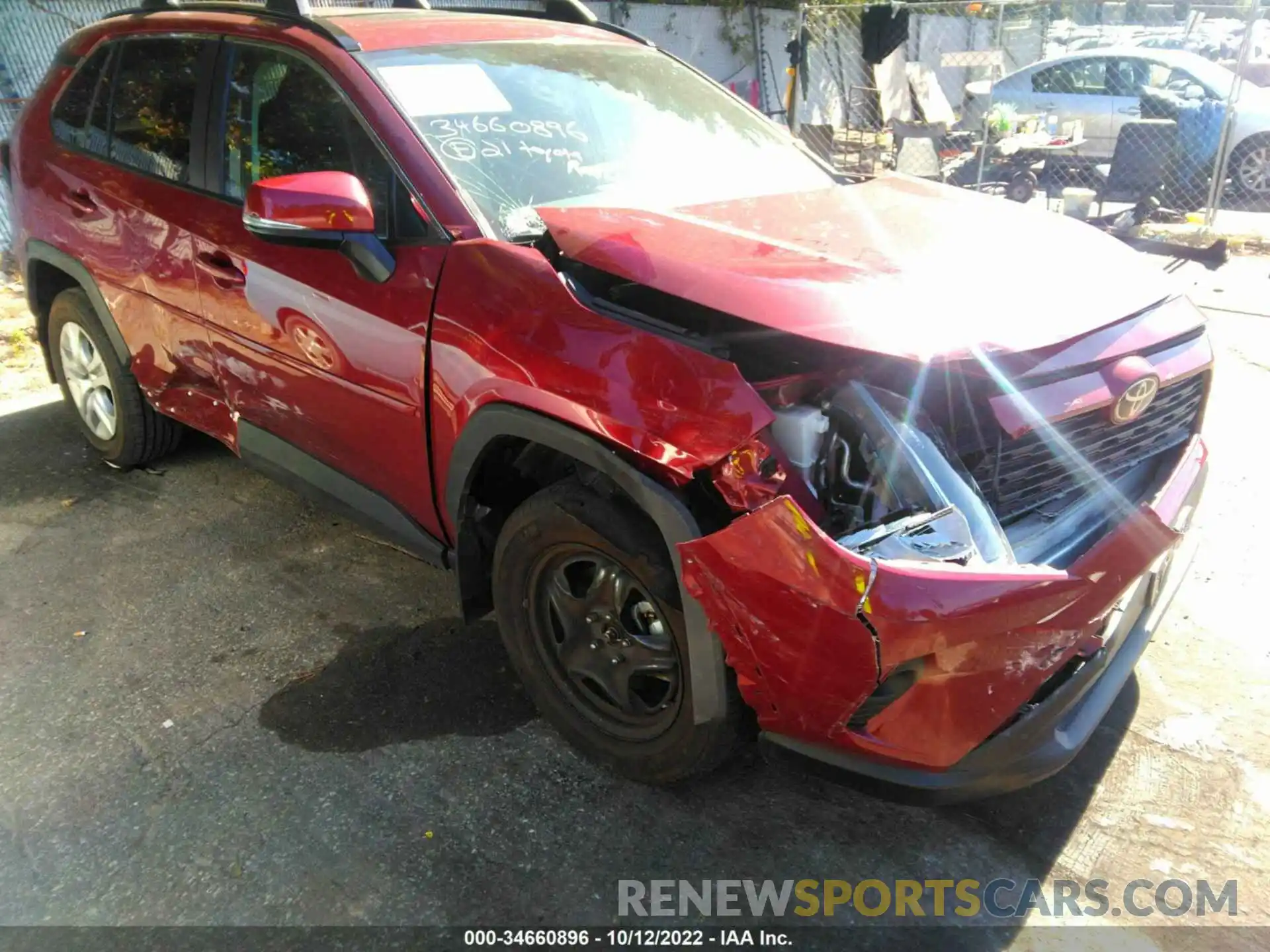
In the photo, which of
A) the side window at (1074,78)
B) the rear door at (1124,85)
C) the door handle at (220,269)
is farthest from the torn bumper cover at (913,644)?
the side window at (1074,78)

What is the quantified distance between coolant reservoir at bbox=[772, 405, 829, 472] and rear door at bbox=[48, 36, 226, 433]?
240 cm

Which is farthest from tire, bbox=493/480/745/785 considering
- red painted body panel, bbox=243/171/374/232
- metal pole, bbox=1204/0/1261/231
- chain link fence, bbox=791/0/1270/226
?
metal pole, bbox=1204/0/1261/231

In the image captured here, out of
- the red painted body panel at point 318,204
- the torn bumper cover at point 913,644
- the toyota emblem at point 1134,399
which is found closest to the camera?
the torn bumper cover at point 913,644

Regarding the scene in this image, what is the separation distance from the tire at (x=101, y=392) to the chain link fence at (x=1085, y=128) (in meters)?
5.83

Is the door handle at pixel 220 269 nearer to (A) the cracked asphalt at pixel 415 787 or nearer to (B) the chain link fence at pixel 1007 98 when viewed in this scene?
(A) the cracked asphalt at pixel 415 787

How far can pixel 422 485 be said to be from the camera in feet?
9.13

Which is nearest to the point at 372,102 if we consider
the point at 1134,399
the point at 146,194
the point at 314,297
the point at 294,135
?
the point at 294,135

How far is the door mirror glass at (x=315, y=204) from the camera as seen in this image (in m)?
2.45

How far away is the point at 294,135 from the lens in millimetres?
3023

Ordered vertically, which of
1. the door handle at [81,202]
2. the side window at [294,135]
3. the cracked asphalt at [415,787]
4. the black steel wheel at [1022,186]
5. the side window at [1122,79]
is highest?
the side window at [294,135]

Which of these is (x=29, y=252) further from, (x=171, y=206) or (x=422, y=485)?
(x=422, y=485)

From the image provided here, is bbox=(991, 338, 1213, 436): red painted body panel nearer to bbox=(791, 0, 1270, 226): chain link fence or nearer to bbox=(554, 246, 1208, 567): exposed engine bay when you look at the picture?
bbox=(554, 246, 1208, 567): exposed engine bay

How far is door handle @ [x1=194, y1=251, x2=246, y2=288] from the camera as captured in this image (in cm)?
316

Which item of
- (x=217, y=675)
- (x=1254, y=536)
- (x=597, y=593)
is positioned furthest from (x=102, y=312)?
(x=1254, y=536)
